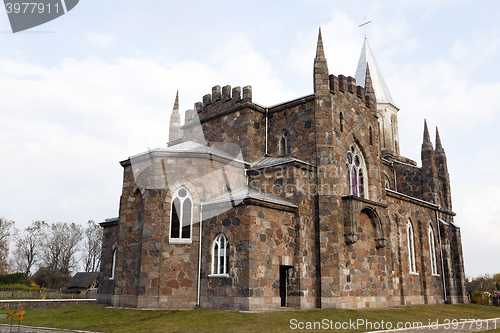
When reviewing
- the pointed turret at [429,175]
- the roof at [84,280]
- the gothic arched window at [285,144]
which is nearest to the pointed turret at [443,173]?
the pointed turret at [429,175]

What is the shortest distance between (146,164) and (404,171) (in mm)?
21653

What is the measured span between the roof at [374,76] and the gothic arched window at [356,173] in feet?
51.9

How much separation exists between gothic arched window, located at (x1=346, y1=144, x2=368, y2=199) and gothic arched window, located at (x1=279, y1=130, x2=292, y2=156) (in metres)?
3.43

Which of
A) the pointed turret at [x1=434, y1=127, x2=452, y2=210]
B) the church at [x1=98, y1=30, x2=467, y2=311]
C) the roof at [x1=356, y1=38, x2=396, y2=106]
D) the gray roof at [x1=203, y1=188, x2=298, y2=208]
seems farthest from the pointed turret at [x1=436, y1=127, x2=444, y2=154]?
the gray roof at [x1=203, y1=188, x2=298, y2=208]

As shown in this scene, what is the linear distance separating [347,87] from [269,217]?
32.9 feet

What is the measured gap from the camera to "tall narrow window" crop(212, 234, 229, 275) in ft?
61.5

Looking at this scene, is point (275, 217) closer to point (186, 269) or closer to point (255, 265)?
point (255, 265)

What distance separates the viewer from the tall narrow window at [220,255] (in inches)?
738

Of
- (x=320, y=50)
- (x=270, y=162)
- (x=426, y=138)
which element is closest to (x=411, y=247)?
(x=426, y=138)

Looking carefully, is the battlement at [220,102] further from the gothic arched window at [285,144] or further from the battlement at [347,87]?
the battlement at [347,87]

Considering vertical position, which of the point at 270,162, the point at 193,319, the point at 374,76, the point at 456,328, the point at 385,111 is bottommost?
the point at 456,328

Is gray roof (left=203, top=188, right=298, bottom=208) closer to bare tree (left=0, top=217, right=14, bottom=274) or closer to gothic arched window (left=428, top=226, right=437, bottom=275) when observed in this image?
gothic arched window (left=428, top=226, right=437, bottom=275)

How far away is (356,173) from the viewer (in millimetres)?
24297

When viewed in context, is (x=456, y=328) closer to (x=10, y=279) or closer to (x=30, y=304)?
(x=30, y=304)
